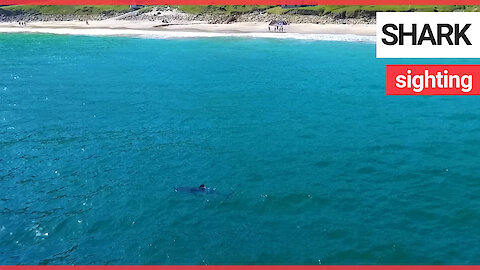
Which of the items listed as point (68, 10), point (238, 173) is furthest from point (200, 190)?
point (68, 10)

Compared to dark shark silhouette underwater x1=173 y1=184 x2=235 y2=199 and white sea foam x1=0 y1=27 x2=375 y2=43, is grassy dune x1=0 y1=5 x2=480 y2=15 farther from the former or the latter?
dark shark silhouette underwater x1=173 y1=184 x2=235 y2=199

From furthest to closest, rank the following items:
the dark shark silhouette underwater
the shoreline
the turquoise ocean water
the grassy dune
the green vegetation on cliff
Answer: the green vegetation on cliff < the grassy dune < the shoreline < the dark shark silhouette underwater < the turquoise ocean water

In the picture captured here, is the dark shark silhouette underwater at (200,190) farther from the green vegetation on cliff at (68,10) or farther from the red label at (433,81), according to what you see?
the green vegetation on cliff at (68,10)

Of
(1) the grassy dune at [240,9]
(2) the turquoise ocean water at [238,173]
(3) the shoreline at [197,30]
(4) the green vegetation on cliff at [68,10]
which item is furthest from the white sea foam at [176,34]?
(2) the turquoise ocean water at [238,173]

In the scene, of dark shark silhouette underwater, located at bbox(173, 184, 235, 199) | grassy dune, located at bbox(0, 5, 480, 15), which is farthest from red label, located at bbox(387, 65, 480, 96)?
grassy dune, located at bbox(0, 5, 480, 15)

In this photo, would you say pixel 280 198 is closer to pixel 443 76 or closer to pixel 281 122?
pixel 281 122

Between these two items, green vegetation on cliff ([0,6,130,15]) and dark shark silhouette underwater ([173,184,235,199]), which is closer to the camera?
dark shark silhouette underwater ([173,184,235,199])
